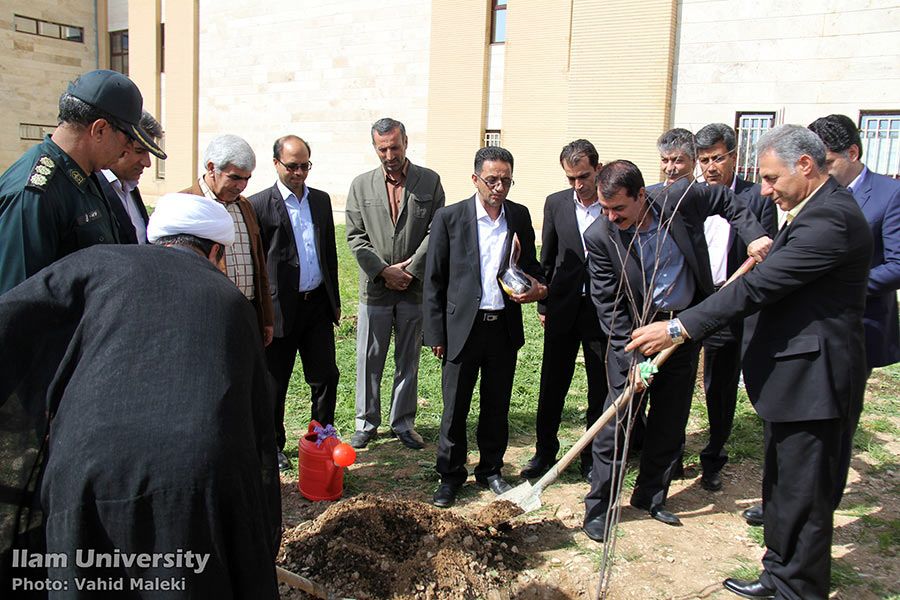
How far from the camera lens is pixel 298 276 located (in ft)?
14.4

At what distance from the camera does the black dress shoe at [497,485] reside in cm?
405

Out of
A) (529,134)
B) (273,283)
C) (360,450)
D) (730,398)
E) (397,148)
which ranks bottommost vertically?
(360,450)

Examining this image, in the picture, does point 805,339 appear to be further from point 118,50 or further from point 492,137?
point 118,50

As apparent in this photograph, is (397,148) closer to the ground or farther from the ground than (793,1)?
closer to the ground

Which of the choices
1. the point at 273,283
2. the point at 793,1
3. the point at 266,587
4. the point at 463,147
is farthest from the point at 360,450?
the point at 463,147

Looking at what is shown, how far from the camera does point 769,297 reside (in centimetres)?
288

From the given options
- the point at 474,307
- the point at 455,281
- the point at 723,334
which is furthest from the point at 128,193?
the point at 723,334

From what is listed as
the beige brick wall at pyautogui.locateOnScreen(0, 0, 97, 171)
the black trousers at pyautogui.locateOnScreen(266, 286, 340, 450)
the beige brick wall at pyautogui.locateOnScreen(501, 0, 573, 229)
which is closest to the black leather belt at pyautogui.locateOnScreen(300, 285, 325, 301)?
the black trousers at pyautogui.locateOnScreen(266, 286, 340, 450)

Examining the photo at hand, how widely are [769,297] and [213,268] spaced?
226 centimetres

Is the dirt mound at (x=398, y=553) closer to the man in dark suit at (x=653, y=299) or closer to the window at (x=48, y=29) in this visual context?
the man in dark suit at (x=653, y=299)

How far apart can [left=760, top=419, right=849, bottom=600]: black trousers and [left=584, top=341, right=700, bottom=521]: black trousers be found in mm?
756

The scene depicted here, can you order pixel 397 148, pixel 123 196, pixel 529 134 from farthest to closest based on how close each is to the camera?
pixel 529 134
pixel 397 148
pixel 123 196

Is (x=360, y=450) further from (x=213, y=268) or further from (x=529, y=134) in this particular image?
(x=529, y=134)

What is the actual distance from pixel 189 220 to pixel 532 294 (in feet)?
7.44
